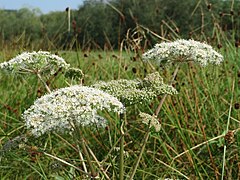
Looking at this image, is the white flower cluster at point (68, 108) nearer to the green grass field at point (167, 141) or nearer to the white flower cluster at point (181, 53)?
the white flower cluster at point (181, 53)

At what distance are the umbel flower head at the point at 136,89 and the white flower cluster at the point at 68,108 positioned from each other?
0.32ft

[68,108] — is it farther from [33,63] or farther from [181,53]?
[181,53]

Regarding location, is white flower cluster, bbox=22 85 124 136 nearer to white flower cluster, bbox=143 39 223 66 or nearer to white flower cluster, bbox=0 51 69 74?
white flower cluster, bbox=0 51 69 74

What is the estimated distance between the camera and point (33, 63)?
102 inches

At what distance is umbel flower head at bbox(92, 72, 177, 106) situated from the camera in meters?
2.24

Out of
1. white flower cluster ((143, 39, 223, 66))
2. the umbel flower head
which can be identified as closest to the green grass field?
white flower cluster ((143, 39, 223, 66))

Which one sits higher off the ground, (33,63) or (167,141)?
(33,63)

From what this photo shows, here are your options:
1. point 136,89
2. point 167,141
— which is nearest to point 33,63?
point 136,89

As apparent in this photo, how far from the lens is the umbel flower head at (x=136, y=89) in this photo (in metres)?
2.24

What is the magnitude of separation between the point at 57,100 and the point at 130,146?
2621mm

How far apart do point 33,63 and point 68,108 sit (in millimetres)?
686

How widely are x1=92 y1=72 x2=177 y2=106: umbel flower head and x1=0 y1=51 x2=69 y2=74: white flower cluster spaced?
371mm

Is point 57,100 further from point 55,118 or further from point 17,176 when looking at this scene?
point 17,176

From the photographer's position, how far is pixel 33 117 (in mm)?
2084
